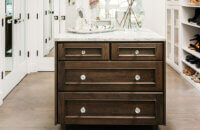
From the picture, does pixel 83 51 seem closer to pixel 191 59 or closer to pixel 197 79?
pixel 197 79

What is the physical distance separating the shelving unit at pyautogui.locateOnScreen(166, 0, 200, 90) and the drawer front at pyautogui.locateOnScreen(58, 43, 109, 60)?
234 cm

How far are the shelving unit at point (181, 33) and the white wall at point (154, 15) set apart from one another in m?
0.77

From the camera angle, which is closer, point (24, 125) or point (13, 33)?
point (24, 125)

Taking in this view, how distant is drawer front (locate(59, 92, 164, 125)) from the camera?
269 centimetres

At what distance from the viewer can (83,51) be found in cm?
266

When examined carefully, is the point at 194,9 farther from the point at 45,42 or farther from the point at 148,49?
the point at 148,49

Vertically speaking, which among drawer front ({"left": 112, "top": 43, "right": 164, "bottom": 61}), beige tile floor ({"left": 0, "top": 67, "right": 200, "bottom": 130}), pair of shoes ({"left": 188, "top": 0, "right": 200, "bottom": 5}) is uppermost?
pair of shoes ({"left": 188, "top": 0, "right": 200, "bottom": 5})

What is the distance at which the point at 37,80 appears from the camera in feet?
16.9

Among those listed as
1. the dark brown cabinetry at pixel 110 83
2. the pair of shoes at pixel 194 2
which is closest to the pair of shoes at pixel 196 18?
the pair of shoes at pixel 194 2

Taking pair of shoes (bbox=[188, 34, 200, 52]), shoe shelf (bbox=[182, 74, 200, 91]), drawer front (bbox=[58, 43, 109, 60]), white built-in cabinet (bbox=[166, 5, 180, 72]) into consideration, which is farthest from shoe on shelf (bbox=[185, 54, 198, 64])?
drawer front (bbox=[58, 43, 109, 60])

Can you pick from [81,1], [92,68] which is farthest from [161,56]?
[81,1]

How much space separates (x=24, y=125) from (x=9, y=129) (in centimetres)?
16

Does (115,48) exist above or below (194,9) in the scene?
below

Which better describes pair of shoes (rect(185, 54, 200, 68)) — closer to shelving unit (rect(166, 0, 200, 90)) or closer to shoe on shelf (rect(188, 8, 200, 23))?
shelving unit (rect(166, 0, 200, 90))
